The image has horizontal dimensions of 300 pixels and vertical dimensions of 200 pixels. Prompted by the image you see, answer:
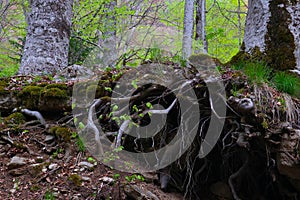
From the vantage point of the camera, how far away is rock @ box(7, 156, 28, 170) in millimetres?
2246

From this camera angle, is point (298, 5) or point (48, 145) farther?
point (298, 5)

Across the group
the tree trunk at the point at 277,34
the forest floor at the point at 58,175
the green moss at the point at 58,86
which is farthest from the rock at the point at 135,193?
the tree trunk at the point at 277,34

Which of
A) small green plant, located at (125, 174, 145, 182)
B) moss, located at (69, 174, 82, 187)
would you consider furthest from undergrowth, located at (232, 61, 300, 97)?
moss, located at (69, 174, 82, 187)

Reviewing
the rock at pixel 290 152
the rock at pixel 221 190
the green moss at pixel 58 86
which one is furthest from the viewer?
the green moss at pixel 58 86

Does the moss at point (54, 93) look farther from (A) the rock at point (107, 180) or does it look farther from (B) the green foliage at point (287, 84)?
(B) the green foliage at point (287, 84)

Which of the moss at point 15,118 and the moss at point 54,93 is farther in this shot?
the moss at point 54,93

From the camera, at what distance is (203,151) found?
245 cm

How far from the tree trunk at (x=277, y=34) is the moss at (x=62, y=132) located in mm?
2432

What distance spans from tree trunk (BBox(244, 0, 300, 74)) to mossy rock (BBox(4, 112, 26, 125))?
2.88m

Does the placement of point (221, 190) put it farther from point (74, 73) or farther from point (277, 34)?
point (74, 73)

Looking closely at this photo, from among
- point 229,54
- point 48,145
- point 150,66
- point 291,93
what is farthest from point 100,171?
point 229,54

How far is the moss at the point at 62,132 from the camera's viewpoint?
2.57m

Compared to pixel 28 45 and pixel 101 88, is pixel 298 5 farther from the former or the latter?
pixel 28 45

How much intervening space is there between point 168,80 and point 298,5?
81.2 inches
